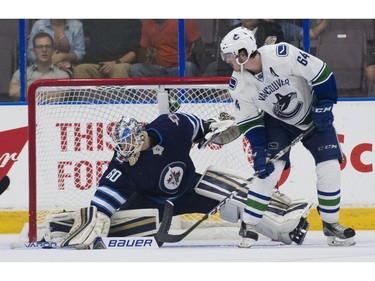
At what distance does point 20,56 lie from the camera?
7.05m

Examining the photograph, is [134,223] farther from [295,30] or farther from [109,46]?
[295,30]

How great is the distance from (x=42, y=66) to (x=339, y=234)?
2572 millimetres

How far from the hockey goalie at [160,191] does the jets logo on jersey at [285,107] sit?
1.25 feet

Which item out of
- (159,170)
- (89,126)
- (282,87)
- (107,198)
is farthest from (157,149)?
(89,126)

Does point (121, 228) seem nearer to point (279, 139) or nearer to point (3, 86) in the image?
point (279, 139)

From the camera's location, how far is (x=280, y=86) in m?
5.13

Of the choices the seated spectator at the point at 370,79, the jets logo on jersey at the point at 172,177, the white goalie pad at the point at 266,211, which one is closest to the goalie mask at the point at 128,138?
the jets logo on jersey at the point at 172,177

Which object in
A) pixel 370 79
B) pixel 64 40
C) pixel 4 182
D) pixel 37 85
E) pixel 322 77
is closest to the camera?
pixel 322 77

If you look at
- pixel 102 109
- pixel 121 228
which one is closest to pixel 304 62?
pixel 121 228

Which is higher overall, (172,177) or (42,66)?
(42,66)

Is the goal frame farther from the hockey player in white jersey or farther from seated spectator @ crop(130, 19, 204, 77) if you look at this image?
seated spectator @ crop(130, 19, 204, 77)

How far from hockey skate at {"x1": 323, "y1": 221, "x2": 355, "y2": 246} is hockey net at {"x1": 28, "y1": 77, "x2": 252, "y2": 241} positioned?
99 centimetres

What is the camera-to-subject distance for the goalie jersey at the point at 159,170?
541 centimetres

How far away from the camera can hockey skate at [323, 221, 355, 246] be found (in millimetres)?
5180
